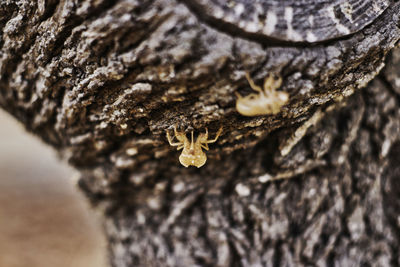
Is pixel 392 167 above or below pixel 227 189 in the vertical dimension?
below

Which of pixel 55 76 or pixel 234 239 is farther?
pixel 234 239

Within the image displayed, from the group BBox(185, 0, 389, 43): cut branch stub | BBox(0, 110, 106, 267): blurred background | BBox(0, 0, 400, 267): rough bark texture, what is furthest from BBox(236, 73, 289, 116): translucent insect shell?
BBox(0, 110, 106, 267): blurred background

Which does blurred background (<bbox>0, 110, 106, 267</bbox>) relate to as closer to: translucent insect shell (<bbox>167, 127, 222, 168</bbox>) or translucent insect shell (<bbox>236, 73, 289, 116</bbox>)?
translucent insect shell (<bbox>167, 127, 222, 168</bbox>)

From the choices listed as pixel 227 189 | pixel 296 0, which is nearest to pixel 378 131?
pixel 227 189

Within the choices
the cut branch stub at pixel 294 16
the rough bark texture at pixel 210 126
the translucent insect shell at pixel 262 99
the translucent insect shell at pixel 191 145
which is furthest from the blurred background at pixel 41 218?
the cut branch stub at pixel 294 16

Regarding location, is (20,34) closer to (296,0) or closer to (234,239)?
(296,0)
